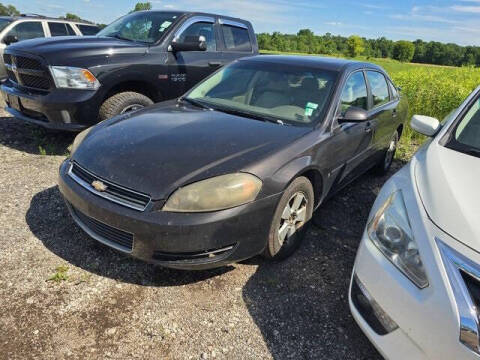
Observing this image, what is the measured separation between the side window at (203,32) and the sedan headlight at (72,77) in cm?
156

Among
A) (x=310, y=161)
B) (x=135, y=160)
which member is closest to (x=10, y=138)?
(x=135, y=160)

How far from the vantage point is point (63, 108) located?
4133 mm

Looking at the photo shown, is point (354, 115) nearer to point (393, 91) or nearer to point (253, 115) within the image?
point (253, 115)

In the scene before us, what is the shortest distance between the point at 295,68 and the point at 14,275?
2914 mm

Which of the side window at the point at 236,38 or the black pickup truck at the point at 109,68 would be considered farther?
the side window at the point at 236,38

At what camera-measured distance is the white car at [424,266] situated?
1.43 metres

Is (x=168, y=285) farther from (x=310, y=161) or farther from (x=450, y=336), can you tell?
(x=450, y=336)

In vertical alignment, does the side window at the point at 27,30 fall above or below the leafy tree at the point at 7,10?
above

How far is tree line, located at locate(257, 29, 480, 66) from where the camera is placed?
70750 millimetres

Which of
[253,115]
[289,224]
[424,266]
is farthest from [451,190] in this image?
[253,115]

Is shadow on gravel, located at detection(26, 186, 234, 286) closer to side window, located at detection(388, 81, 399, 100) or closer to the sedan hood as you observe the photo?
the sedan hood

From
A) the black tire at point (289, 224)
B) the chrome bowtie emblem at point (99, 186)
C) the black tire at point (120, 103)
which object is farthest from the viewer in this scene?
the black tire at point (120, 103)

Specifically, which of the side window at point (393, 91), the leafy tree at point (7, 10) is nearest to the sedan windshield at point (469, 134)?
the side window at point (393, 91)

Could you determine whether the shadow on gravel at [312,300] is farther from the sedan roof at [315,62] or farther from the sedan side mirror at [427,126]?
the sedan roof at [315,62]
